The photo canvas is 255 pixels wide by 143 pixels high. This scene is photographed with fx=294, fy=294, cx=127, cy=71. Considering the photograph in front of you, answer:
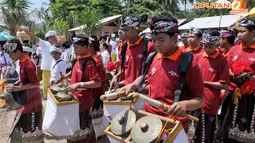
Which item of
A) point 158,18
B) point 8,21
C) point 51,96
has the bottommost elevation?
point 51,96

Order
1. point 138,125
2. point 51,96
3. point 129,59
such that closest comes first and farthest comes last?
1. point 138,125
2. point 51,96
3. point 129,59

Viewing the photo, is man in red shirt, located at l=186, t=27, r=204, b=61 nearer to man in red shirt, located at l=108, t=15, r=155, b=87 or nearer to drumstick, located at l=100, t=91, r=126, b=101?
man in red shirt, located at l=108, t=15, r=155, b=87

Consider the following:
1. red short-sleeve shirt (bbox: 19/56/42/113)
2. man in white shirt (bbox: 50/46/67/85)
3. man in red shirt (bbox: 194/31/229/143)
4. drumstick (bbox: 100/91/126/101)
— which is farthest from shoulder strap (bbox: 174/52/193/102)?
man in white shirt (bbox: 50/46/67/85)

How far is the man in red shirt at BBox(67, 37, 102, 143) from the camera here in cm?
423

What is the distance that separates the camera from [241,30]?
3967 mm

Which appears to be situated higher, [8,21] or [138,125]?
[8,21]

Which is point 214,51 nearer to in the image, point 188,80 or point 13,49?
point 188,80

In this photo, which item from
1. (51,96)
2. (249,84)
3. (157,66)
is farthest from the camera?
(249,84)

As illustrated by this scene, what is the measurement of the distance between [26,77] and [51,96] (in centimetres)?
69

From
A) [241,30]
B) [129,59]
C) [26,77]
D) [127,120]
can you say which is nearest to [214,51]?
[241,30]

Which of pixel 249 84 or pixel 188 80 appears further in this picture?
pixel 249 84

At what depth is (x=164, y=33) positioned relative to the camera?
2.50 meters

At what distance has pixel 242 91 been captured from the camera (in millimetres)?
4129

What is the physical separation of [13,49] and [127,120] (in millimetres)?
2586
